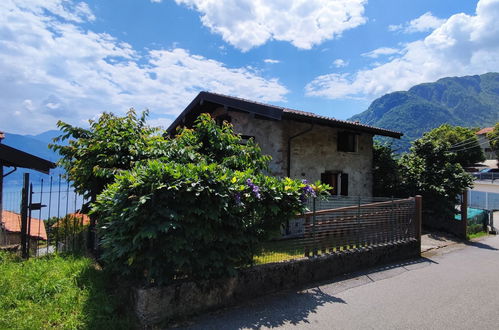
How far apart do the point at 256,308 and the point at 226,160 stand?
2537mm

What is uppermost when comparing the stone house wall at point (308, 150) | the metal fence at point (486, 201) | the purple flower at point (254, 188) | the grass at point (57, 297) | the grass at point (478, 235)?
the stone house wall at point (308, 150)

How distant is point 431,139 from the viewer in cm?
1279

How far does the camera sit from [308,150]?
11.0 meters

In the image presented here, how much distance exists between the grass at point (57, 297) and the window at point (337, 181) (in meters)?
8.85

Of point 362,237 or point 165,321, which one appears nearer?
point 165,321

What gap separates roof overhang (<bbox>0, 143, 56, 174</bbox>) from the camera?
597cm

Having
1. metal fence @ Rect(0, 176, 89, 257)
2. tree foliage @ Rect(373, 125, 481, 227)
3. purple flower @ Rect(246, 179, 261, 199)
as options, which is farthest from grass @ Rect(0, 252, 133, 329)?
tree foliage @ Rect(373, 125, 481, 227)

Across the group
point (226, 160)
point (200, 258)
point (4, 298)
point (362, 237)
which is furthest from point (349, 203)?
point (4, 298)

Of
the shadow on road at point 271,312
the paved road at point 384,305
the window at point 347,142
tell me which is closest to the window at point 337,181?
the window at point 347,142

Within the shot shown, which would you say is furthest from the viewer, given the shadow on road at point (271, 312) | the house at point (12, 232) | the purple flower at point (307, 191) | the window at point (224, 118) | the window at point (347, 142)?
the window at point (347, 142)

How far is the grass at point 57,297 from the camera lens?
135 inches

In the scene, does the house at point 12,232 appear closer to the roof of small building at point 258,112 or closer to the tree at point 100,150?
the tree at point 100,150

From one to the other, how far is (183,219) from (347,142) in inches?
406

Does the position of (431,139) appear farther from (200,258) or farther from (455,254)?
(200,258)
